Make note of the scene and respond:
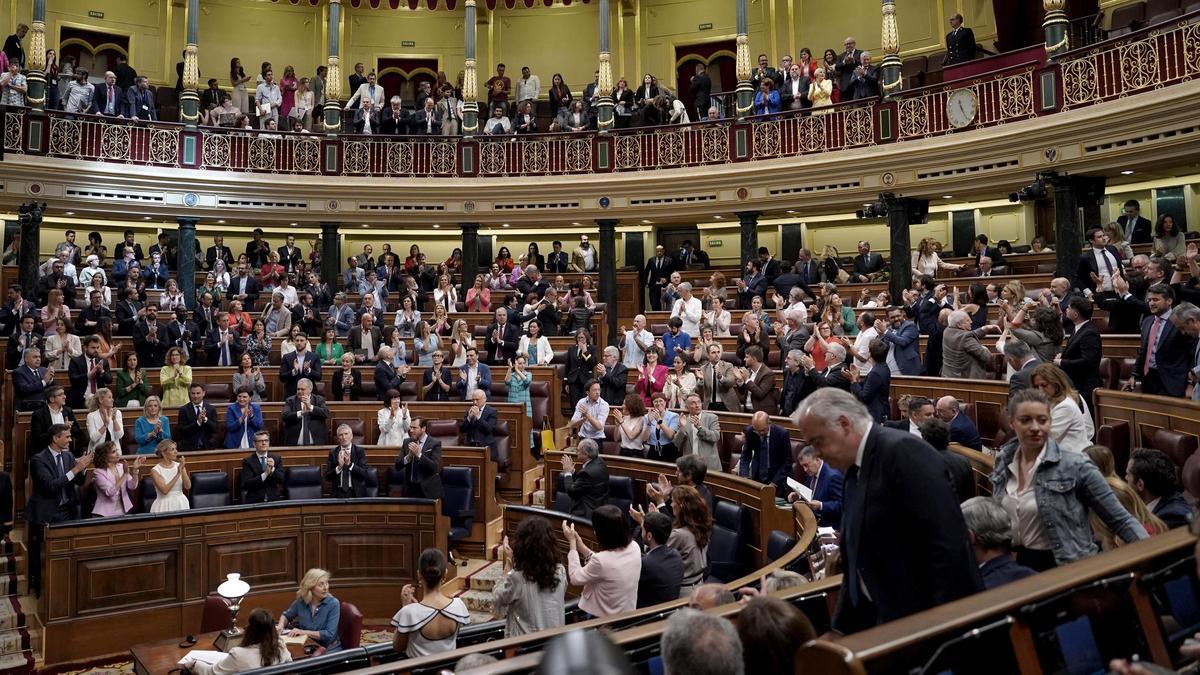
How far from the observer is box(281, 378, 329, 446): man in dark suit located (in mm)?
8812

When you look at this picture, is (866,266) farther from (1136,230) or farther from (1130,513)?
(1130,513)

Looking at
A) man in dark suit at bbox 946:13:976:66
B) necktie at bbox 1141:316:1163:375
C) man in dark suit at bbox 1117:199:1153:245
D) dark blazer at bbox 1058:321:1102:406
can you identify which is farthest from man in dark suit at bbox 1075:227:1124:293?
man in dark suit at bbox 946:13:976:66

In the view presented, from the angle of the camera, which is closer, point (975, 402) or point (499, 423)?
point (975, 402)

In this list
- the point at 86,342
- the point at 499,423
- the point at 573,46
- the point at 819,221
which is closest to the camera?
the point at 499,423

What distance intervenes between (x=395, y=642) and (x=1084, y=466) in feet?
9.49

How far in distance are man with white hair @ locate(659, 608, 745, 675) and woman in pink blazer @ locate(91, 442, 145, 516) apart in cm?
647

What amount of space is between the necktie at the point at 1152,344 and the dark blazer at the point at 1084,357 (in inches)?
12.8

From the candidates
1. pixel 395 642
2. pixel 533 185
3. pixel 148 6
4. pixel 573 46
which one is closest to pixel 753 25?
pixel 573 46

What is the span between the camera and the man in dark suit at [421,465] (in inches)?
314

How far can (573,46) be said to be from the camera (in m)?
19.5

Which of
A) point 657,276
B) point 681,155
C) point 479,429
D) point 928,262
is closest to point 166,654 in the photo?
point 479,429

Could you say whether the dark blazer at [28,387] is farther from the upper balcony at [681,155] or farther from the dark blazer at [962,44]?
the dark blazer at [962,44]

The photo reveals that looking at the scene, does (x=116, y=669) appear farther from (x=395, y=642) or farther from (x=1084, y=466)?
(x=1084, y=466)

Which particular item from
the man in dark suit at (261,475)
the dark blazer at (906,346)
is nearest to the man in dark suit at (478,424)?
the man in dark suit at (261,475)
